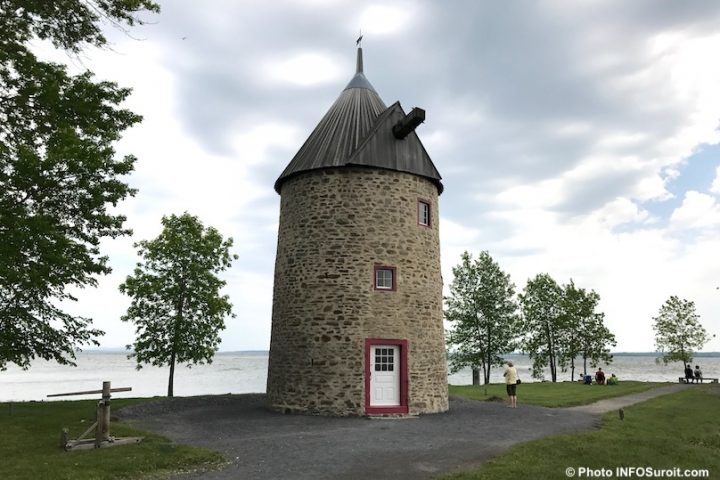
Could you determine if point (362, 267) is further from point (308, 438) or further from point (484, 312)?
point (484, 312)

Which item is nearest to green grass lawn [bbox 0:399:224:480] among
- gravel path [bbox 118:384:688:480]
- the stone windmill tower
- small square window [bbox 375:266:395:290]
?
gravel path [bbox 118:384:688:480]

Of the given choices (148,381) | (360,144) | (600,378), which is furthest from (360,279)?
(148,381)

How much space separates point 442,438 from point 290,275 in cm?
847

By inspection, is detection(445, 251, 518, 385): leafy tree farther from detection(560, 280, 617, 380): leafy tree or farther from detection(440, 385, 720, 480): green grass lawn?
detection(440, 385, 720, 480): green grass lawn

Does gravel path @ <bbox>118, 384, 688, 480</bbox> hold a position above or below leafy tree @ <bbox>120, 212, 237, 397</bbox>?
below

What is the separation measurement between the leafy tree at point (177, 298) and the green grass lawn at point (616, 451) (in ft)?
67.2

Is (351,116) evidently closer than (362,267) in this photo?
No

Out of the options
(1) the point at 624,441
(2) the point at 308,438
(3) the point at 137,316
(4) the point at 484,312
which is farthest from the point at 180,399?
(4) the point at 484,312

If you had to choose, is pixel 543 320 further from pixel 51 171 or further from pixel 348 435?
pixel 51 171

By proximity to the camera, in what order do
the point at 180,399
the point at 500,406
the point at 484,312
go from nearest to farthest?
the point at 500,406
the point at 180,399
the point at 484,312

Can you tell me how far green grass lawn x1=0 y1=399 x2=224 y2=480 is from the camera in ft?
30.7

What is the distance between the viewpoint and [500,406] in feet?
67.3

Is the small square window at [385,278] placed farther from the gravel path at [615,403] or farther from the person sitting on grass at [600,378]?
the person sitting on grass at [600,378]

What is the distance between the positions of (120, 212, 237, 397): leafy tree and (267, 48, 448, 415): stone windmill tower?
10.1 metres
